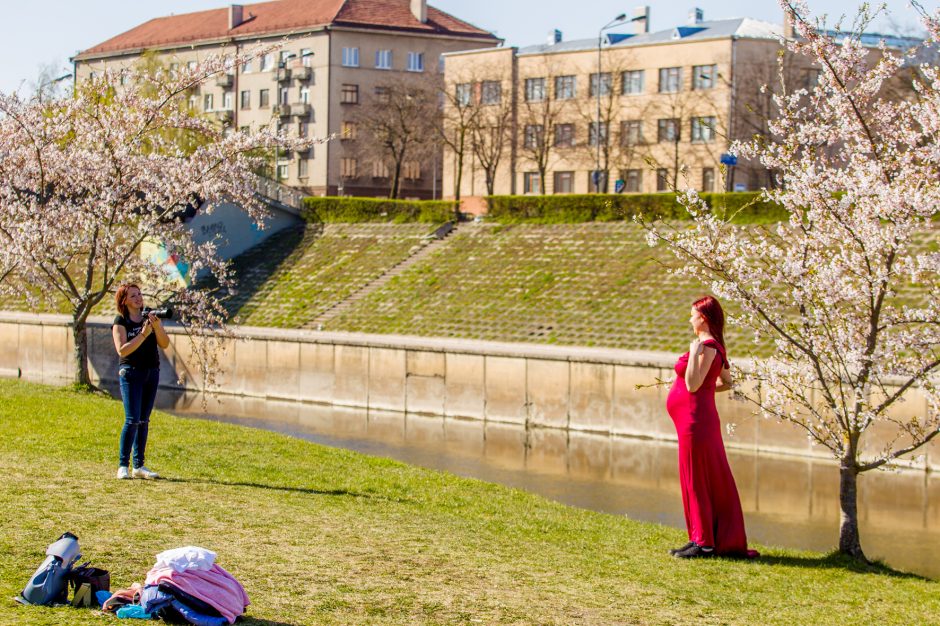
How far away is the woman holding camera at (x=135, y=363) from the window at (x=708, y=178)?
57023 mm

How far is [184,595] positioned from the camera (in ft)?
27.7

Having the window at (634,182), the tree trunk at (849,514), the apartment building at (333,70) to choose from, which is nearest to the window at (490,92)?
the apartment building at (333,70)

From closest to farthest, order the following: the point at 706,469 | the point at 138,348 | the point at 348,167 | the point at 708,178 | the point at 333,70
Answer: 1. the point at 706,469
2. the point at 138,348
3. the point at 708,178
4. the point at 333,70
5. the point at 348,167

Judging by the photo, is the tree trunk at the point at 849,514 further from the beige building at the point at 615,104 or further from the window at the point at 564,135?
the window at the point at 564,135

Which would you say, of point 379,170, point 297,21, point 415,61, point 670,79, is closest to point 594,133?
point 670,79

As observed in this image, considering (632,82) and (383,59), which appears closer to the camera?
(632,82)

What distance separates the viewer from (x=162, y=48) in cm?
9469

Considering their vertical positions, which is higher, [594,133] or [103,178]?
[594,133]

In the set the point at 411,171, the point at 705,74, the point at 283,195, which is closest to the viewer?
the point at 283,195

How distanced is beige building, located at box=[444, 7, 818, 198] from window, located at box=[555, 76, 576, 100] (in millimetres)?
59

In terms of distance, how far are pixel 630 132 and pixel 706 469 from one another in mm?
61599

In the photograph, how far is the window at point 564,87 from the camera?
74.8 m

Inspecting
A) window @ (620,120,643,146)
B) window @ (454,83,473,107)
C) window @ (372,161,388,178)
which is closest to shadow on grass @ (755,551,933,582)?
window @ (620,120,643,146)

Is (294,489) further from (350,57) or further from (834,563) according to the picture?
(350,57)
